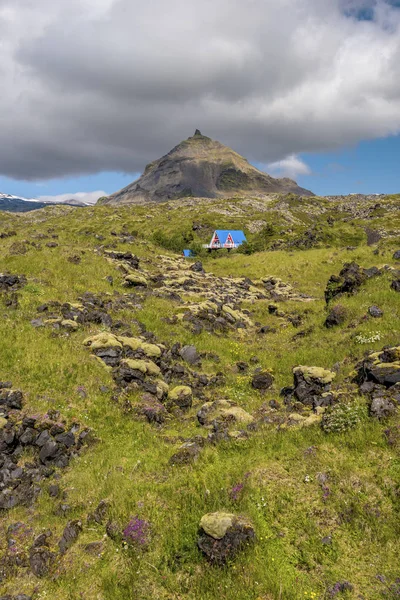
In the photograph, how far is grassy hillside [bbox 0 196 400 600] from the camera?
859 cm

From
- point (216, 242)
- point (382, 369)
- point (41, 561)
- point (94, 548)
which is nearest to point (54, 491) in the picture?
point (41, 561)

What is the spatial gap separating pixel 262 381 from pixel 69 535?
1300 centimetres

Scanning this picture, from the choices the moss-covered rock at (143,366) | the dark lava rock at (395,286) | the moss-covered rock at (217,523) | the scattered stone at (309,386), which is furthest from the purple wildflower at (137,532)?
the dark lava rock at (395,286)

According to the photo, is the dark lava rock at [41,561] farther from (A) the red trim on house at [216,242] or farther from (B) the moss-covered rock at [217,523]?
(A) the red trim on house at [216,242]

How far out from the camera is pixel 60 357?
18.5 m

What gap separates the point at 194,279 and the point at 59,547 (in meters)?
39.9

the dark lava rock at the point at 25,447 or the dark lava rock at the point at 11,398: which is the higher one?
the dark lava rock at the point at 11,398

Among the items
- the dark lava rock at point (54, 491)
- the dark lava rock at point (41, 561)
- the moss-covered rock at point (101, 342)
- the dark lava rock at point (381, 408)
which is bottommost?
the dark lava rock at point (41, 561)

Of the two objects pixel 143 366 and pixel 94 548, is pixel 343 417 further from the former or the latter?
pixel 143 366

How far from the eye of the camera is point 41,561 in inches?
374

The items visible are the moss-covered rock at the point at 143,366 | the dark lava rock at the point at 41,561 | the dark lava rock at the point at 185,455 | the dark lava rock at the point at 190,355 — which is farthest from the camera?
the dark lava rock at the point at 190,355

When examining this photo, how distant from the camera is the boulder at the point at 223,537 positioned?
29.0 ft

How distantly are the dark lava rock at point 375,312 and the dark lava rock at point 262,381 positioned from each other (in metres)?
9.49

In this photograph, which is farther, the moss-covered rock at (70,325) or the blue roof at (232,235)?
the blue roof at (232,235)
